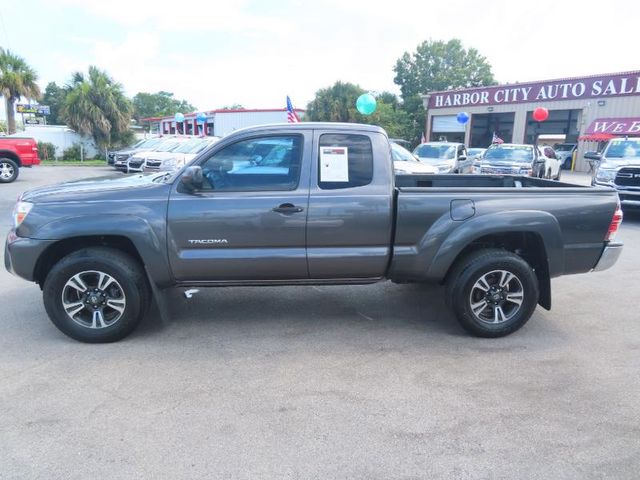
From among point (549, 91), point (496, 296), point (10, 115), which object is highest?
point (549, 91)

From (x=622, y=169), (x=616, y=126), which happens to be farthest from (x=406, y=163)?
(x=616, y=126)

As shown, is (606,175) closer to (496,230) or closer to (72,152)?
(496,230)

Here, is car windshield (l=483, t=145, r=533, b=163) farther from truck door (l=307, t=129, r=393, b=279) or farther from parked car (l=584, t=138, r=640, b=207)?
truck door (l=307, t=129, r=393, b=279)

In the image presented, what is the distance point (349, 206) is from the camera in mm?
4199

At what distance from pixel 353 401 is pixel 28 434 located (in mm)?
2007

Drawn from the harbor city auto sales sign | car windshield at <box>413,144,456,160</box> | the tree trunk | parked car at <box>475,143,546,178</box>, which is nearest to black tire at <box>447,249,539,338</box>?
parked car at <box>475,143,546,178</box>

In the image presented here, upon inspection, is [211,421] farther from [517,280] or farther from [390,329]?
[517,280]

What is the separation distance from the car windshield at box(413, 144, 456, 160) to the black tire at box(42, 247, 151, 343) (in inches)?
563

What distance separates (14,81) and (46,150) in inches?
159

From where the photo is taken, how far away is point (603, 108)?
2869cm

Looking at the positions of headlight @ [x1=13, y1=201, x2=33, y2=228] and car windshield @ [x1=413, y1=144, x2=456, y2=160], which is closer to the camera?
headlight @ [x1=13, y1=201, x2=33, y2=228]

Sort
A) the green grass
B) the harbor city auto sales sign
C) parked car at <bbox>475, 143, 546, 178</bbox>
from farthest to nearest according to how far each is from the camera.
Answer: the harbor city auto sales sign, the green grass, parked car at <bbox>475, 143, 546, 178</bbox>

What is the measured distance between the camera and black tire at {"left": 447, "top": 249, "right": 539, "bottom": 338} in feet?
14.2

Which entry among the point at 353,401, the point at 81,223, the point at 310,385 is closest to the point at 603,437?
the point at 353,401
